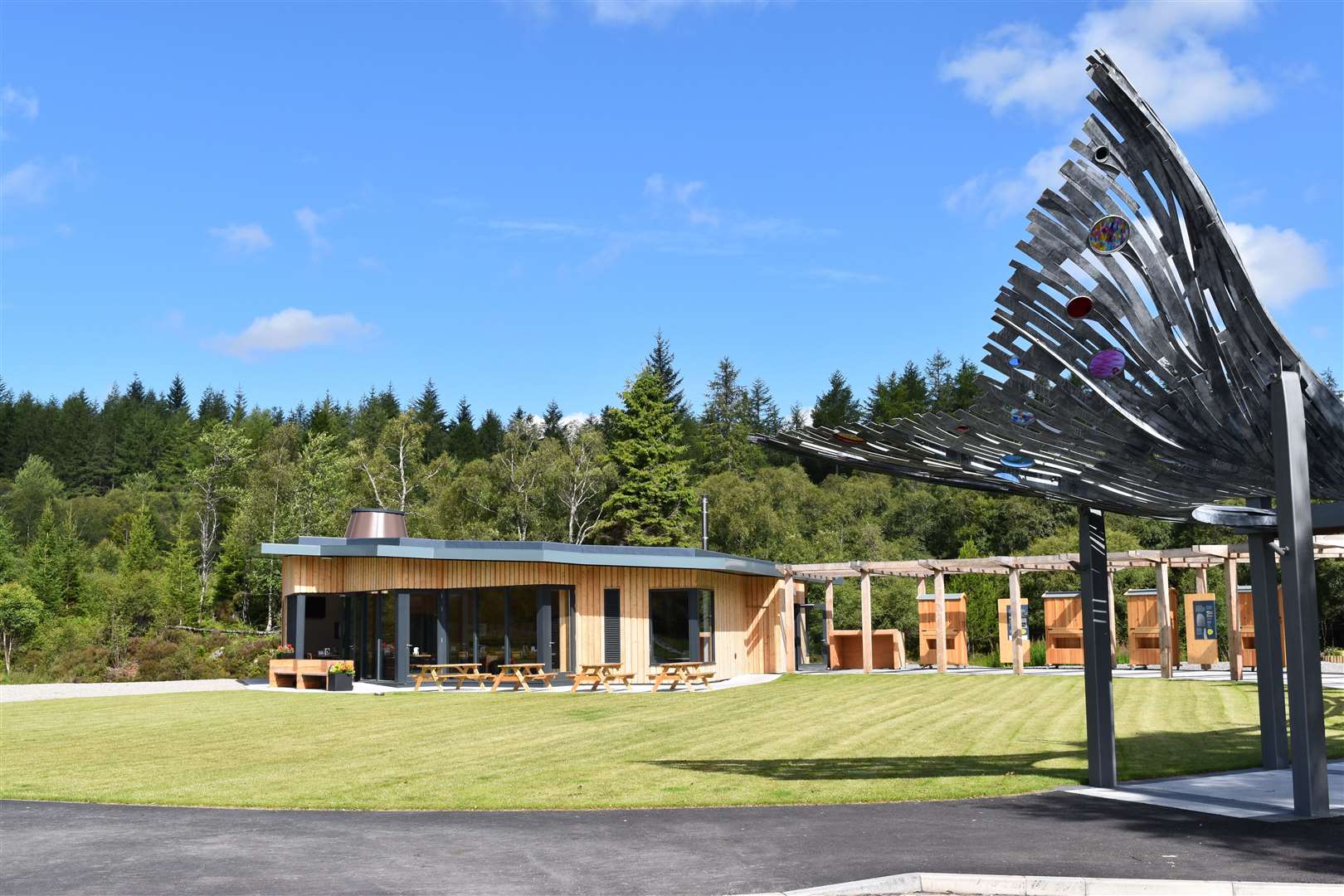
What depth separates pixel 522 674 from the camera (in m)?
22.7

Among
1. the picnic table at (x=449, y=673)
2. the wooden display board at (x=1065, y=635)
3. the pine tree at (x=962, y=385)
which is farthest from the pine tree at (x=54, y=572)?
the pine tree at (x=962, y=385)

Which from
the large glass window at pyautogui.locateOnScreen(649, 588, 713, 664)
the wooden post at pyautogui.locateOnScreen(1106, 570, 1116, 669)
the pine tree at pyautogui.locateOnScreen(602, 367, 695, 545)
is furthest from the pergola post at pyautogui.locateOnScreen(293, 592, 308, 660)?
the pine tree at pyautogui.locateOnScreen(602, 367, 695, 545)

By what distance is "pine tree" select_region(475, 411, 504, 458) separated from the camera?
70.1 m

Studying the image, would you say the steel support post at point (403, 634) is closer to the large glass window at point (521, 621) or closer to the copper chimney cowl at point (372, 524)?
the large glass window at point (521, 621)

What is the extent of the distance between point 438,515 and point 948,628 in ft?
86.5

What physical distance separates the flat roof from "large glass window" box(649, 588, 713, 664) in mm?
664

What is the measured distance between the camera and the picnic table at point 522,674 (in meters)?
22.0

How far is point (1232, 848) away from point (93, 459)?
80819 millimetres

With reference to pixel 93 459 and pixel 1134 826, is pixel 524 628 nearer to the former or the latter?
pixel 1134 826

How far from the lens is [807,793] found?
912 cm

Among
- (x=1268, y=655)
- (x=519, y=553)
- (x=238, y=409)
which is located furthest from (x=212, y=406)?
(x=1268, y=655)

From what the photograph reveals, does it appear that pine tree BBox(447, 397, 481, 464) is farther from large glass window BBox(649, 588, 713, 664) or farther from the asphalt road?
the asphalt road

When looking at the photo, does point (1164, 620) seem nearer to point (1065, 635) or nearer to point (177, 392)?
point (1065, 635)

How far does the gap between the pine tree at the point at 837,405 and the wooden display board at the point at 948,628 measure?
39.8 metres
